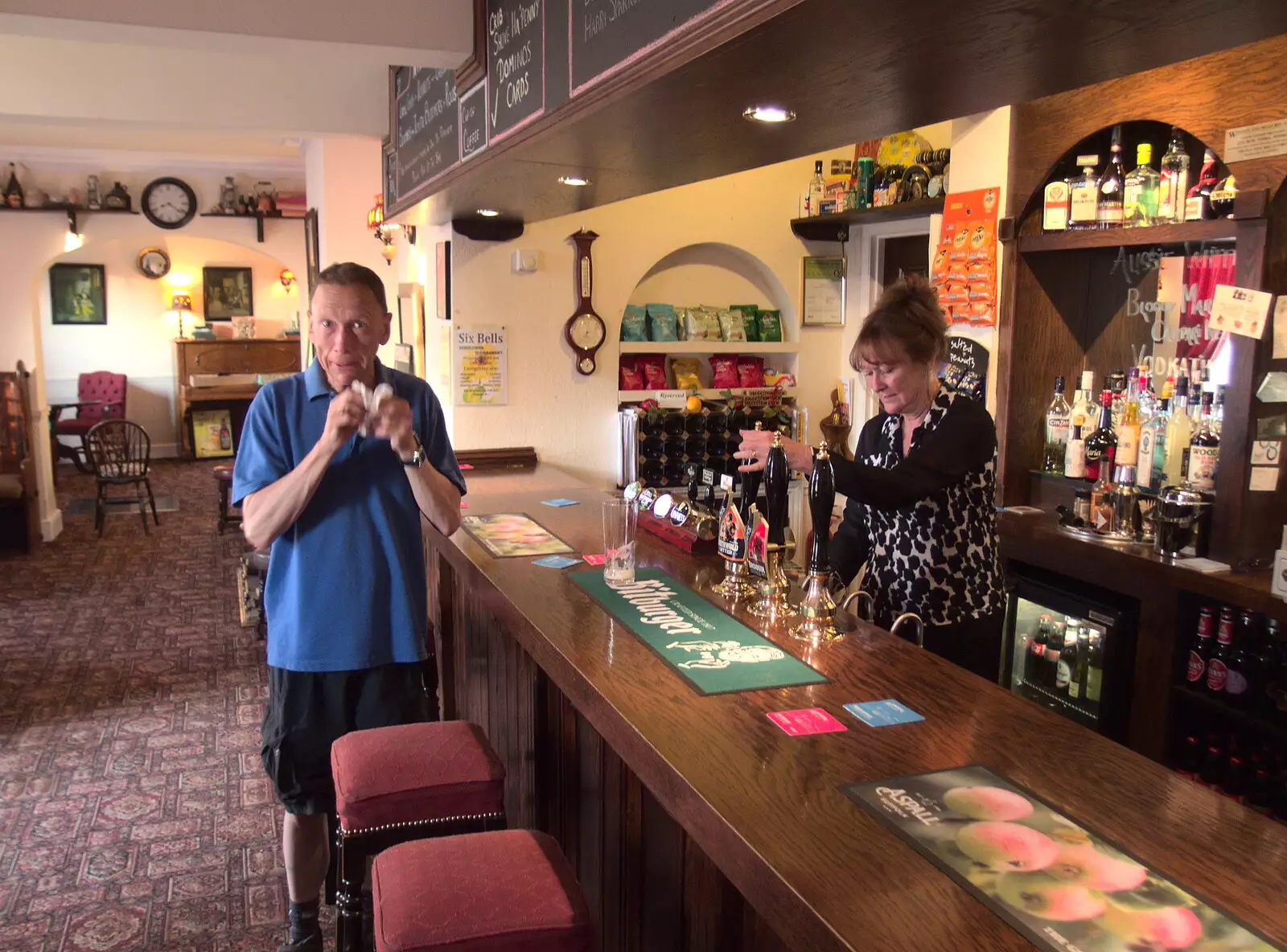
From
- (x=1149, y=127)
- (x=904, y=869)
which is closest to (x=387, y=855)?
(x=904, y=869)

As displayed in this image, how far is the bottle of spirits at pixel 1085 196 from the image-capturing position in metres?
3.33

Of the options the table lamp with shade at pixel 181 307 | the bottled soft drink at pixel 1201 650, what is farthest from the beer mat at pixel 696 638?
the table lamp with shade at pixel 181 307

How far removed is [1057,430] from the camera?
12.0 feet

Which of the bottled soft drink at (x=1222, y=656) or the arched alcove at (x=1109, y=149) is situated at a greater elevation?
the arched alcove at (x=1109, y=149)

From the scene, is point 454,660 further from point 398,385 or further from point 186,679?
point 186,679

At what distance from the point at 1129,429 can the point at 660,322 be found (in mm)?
2592

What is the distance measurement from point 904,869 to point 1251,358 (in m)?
2.22

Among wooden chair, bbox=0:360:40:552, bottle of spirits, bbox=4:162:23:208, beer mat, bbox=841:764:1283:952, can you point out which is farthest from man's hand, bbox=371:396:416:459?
bottle of spirits, bbox=4:162:23:208

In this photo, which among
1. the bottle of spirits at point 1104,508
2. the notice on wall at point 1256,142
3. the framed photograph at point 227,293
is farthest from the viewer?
the framed photograph at point 227,293

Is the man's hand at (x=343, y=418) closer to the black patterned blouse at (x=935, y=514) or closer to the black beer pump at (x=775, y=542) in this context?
the black beer pump at (x=775, y=542)

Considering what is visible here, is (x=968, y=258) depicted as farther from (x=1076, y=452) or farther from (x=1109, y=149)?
(x=1076, y=452)

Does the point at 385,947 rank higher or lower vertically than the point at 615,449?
lower

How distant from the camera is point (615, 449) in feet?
17.2

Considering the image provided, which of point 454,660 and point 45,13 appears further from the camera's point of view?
point 454,660
